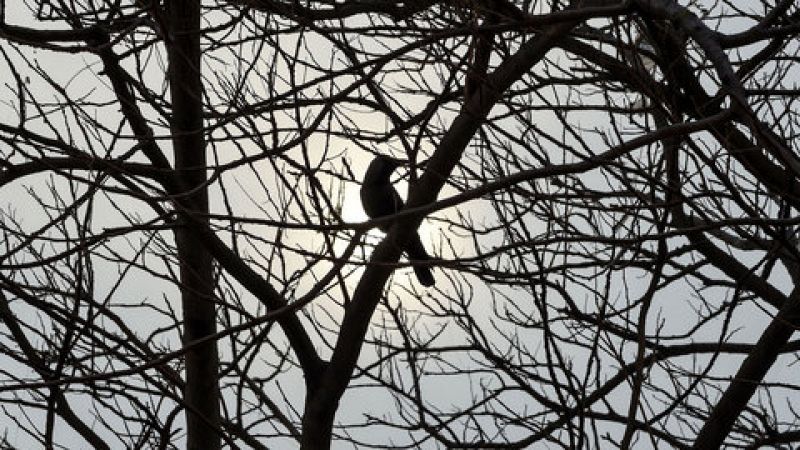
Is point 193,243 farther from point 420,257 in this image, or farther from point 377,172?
point 377,172

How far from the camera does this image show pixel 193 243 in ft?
14.3

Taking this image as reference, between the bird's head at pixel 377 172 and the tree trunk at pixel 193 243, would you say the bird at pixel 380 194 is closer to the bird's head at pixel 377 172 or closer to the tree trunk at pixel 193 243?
the bird's head at pixel 377 172

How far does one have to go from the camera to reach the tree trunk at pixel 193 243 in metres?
4.15

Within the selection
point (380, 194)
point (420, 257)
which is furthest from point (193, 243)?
point (380, 194)

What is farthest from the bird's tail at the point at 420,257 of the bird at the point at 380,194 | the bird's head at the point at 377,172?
the bird's head at the point at 377,172

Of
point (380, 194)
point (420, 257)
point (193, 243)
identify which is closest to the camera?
point (193, 243)

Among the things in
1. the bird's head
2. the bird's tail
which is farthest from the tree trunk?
the bird's head

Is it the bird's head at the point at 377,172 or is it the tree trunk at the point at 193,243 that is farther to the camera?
the bird's head at the point at 377,172

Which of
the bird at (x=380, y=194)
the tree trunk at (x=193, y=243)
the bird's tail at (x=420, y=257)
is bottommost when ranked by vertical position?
the tree trunk at (x=193, y=243)

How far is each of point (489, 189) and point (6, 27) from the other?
2477 millimetres

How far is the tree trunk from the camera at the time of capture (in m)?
4.15

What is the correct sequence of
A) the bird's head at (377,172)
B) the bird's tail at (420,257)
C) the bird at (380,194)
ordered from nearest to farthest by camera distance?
the bird's tail at (420,257) → the bird at (380,194) → the bird's head at (377,172)

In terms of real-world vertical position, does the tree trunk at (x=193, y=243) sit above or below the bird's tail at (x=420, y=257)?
below

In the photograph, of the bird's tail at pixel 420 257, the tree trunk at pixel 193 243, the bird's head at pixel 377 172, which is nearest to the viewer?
the tree trunk at pixel 193 243
